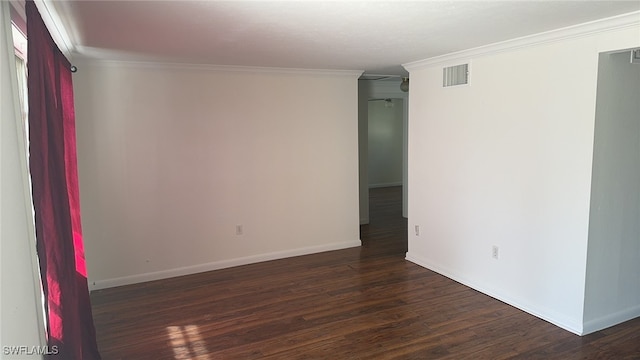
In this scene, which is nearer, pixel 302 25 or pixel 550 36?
pixel 302 25

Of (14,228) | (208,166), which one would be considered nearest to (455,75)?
(208,166)

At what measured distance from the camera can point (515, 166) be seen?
3623 millimetres

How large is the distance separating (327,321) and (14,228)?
2426 mm

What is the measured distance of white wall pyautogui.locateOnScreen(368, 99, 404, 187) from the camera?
10.3 meters

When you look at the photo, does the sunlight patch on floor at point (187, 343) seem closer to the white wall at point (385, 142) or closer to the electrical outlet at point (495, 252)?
the electrical outlet at point (495, 252)

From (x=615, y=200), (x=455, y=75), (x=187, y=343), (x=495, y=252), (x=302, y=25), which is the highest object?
(x=302, y=25)

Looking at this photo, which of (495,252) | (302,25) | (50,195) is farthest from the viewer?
(495,252)

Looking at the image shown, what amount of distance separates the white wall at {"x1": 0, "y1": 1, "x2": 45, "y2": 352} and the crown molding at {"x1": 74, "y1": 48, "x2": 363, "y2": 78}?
7.12 feet

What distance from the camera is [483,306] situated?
3.73m

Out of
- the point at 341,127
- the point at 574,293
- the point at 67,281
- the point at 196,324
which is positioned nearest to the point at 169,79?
the point at 341,127

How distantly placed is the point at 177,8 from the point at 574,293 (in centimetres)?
340

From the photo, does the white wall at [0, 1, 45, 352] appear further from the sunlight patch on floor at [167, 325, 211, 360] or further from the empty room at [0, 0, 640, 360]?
the sunlight patch on floor at [167, 325, 211, 360]

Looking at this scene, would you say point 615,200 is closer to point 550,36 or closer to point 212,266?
point 550,36

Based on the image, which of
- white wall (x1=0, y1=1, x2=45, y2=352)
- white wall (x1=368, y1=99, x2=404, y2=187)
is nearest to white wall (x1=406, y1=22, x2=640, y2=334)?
white wall (x1=0, y1=1, x2=45, y2=352)
